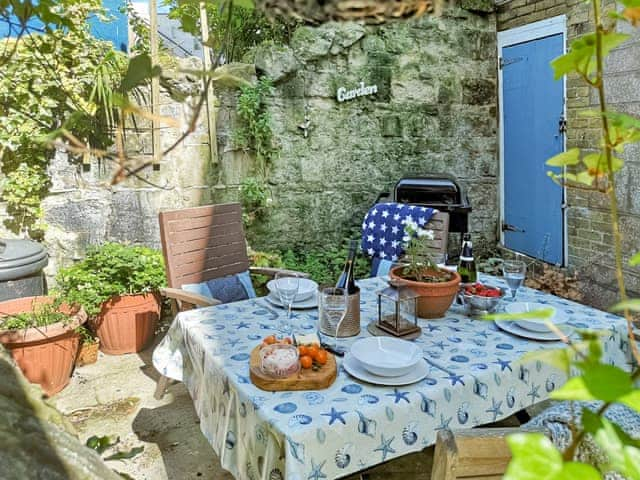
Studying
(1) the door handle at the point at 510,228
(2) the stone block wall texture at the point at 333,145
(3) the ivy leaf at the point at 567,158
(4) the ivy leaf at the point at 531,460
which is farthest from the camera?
(1) the door handle at the point at 510,228

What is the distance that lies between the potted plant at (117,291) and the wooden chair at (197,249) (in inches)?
28.5

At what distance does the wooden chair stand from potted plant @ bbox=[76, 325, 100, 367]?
0.79 metres

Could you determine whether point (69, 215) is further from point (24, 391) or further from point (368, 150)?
point (24, 391)

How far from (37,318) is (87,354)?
0.50 m

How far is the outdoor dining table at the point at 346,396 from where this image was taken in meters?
1.22

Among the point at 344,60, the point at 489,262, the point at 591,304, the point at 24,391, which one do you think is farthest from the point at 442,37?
the point at 24,391

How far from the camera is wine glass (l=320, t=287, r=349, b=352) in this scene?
1.69 metres

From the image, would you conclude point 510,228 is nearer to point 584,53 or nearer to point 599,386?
point 584,53

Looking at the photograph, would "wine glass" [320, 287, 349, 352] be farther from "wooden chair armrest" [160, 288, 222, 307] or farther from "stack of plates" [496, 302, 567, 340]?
"wooden chair armrest" [160, 288, 222, 307]

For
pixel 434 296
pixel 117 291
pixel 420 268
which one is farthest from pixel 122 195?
pixel 434 296

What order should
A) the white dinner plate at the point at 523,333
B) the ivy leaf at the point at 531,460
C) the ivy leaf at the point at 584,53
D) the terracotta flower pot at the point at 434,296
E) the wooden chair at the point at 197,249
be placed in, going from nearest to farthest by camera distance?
1. the ivy leaf at the point at 531,460
2. the ivy leaf at the point at 584,53
3. the white dinner plate at the point at 523,333
4. the terracotta flower pot at the point at 434,296
5. the wooden chair at the point at 197,249

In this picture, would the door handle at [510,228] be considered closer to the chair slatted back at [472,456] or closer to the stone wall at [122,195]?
the stone wall at [122,195]

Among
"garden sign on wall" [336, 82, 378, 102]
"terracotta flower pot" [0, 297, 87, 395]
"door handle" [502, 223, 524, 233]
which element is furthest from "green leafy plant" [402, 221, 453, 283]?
"door handle" [502, 223, 524, 233]

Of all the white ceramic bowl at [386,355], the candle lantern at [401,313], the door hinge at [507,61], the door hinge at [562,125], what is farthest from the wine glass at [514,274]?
the door hinge at [507,61]
